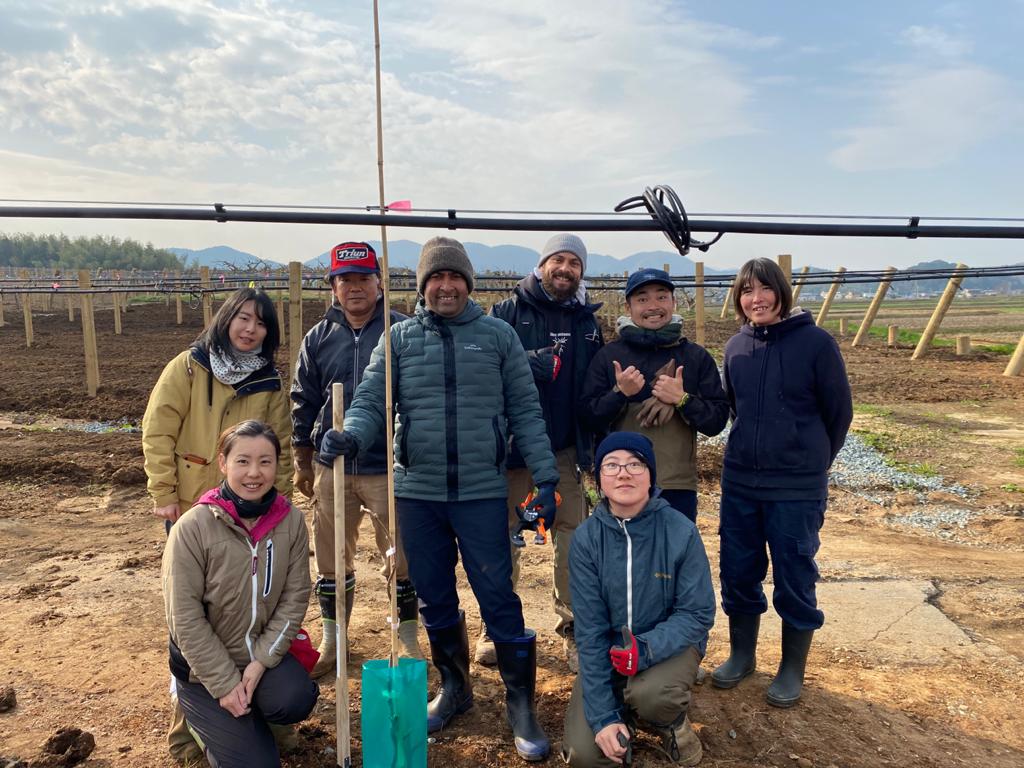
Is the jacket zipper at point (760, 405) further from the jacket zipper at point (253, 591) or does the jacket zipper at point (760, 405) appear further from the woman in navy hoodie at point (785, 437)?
the jacket zipper at point (253, 591)

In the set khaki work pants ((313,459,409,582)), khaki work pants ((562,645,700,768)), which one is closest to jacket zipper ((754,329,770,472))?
khaki work pants ((562,645,700,768))

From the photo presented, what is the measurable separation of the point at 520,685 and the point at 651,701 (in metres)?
0.55

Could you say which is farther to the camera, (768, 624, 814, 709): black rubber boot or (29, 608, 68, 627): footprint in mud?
(29, 608, 68, 627): footprint in mud

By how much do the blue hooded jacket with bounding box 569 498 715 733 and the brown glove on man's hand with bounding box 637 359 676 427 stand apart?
516mm

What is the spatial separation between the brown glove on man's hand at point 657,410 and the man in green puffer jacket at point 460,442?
0.49 metres

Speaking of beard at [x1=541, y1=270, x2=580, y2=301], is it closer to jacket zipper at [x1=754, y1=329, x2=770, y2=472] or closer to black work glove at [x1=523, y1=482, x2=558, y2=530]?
jacket zipper at [x1=754, y1=329, x2=770, y2=472]

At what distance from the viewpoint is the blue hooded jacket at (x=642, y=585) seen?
2570mm

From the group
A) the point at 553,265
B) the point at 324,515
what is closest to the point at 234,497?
the point at 324,515

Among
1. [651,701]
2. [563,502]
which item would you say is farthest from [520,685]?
[563,502]

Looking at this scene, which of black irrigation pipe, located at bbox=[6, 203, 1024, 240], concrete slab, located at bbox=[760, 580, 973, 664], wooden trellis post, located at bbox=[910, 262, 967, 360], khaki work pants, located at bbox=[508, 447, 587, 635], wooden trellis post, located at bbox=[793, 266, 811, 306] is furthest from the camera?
wooden trellis post, located at bbox=[910, 262, 967, 360]

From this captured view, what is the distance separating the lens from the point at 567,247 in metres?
3.24

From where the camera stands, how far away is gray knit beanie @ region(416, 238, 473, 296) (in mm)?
2758

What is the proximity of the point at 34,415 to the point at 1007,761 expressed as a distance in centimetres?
1118

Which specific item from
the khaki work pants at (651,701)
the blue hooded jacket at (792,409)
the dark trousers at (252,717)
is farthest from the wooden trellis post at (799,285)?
the dark trousers at (252,717)
